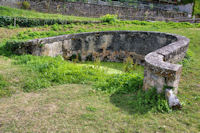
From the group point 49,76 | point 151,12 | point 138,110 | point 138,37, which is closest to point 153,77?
point 138,110

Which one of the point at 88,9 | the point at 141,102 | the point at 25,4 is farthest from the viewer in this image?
the point at 88,9

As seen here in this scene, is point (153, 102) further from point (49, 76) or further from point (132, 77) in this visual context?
point (49, 76)

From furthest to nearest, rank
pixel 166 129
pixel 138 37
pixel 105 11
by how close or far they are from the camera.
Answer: pixel 105 11, pixel 138 37, pixel 166 129

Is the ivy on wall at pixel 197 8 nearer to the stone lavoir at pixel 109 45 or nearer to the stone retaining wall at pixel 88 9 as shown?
the stone retaining wall at pixel 88 9

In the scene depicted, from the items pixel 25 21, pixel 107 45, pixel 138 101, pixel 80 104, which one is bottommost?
pixel 80 104

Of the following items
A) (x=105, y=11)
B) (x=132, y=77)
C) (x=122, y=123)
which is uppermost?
(x=105, y=11)

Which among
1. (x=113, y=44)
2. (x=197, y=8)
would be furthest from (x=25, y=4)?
(x=197, y=8)

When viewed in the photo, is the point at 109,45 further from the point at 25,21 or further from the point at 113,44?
the point at 25,21

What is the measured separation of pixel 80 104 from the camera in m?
4.36

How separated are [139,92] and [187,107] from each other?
110cm

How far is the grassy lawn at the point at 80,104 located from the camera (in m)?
3.55

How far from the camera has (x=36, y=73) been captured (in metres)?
5.98

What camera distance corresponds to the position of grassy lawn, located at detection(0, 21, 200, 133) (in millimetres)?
3549

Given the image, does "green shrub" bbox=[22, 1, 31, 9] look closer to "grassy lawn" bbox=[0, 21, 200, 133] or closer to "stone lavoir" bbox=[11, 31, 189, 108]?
"stone lavoir" bbox=[11, 31, 189, 108]
